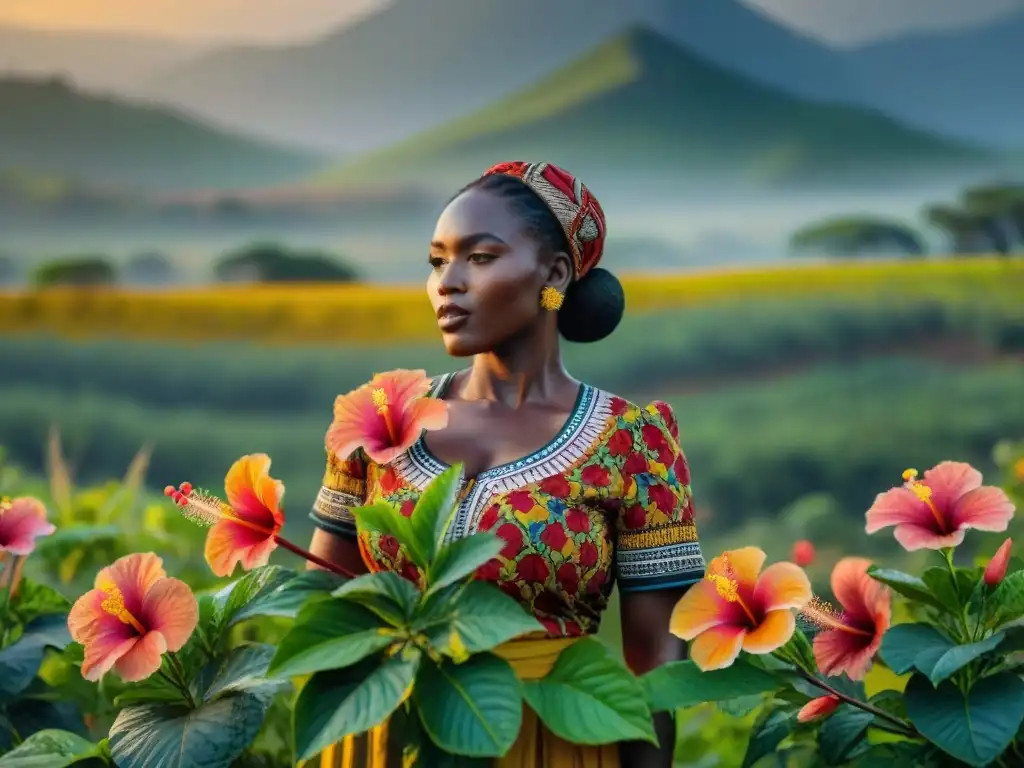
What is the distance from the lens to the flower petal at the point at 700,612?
1198mm

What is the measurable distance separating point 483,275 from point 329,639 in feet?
1.29

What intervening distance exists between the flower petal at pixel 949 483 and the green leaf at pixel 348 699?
1.71 feet

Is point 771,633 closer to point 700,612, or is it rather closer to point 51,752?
point 700,612

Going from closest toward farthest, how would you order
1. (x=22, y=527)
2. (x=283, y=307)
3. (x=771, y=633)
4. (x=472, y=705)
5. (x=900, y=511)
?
(x=472, y=705) < (x=771, y=633) < (x=900, y=511) < (x=22, y=527) < (x=283, y=307)

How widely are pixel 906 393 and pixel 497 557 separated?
218 cm

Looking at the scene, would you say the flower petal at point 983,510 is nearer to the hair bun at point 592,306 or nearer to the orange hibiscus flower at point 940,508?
the orange hibiscus flower at point 940,508

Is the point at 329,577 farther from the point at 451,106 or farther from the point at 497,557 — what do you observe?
the point at 451,106

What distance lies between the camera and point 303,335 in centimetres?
339

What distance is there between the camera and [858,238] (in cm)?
331

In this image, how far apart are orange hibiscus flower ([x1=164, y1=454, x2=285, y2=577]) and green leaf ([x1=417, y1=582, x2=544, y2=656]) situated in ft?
0.67

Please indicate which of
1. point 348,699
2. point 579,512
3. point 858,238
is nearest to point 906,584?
point 579,512

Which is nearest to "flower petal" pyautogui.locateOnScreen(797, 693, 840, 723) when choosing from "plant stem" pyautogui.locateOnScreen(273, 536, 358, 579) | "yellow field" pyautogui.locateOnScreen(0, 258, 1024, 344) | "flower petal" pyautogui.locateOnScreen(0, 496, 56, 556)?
"plant stem" pyautogui.locateOnScreen(273, 536, 358, 579)

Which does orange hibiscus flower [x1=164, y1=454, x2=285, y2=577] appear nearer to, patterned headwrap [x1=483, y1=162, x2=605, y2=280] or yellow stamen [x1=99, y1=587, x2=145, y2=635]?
yellow stamen [x1=99, y1=587, x2=145, y2=635]

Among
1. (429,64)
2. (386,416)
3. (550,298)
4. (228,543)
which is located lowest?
(228,543)
